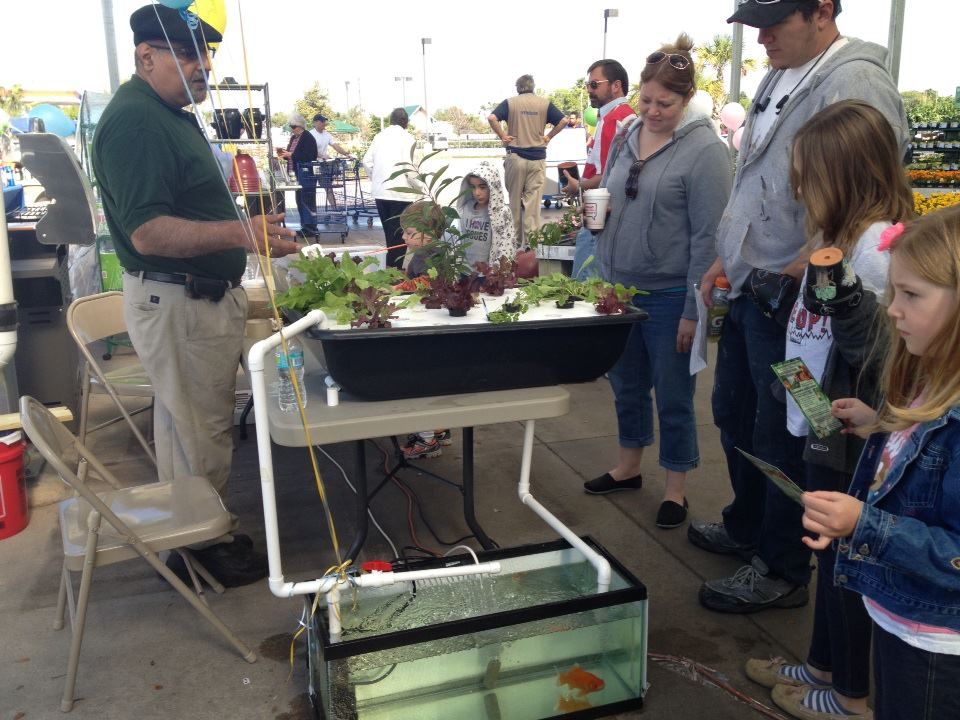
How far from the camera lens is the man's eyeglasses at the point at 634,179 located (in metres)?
3.09

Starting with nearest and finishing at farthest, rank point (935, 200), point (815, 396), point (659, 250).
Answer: point (815, 396), point (659, 250), point (935, 200)

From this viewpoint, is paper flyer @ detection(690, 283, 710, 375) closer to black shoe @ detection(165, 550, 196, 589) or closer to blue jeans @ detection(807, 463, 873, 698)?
blue jeans @ detection(807, 463, 873, 698)

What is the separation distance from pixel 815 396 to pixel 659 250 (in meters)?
1.39

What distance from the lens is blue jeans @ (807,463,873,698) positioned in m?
1.95

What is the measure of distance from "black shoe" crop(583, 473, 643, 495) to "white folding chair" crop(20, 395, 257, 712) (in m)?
1.70

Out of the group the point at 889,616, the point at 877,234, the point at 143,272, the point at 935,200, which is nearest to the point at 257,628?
the point at 143,272

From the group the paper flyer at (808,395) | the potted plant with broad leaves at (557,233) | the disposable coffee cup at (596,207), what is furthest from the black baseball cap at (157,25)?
the potted plant with broad leaves at (557,233)

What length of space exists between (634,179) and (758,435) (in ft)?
3.74

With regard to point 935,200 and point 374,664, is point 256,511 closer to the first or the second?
point 374,664

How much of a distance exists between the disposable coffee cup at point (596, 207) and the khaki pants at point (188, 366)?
1.32 metres

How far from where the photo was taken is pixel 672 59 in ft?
9.74

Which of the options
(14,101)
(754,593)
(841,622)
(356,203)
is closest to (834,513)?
(841,622)

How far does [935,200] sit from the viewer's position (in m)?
6.61

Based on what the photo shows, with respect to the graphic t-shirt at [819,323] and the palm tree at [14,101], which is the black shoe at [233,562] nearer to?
the graphic t-shirt at [819,323]
